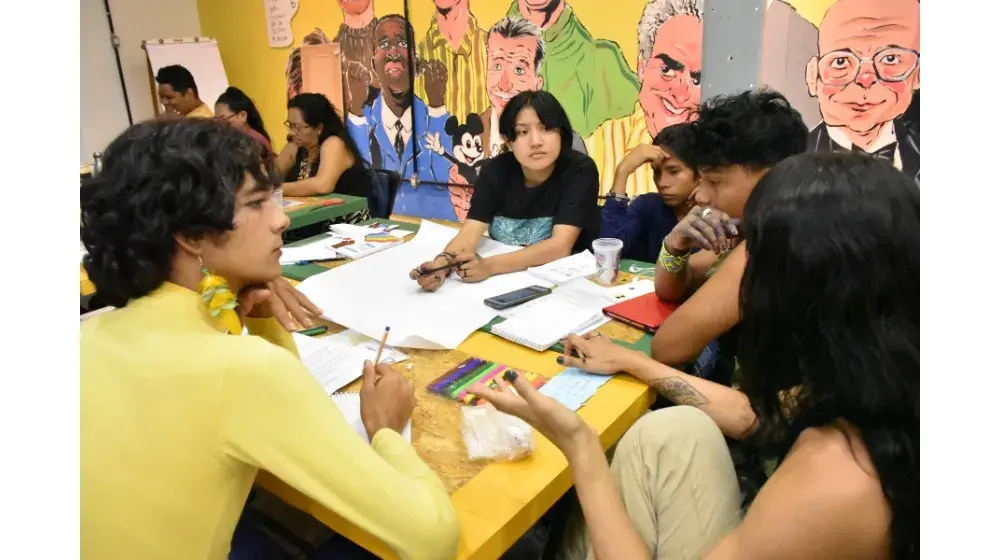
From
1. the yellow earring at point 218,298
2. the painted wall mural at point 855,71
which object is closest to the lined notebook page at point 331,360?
the yellow earring at point 218,298

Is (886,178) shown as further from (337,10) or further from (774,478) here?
(337,10)

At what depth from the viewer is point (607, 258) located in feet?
6.31

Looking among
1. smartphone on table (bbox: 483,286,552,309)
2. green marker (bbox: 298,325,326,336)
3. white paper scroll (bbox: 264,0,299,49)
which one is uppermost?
white paper scroll (bbox: 264,0,299,49)

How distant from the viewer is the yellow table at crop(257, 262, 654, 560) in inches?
38.2

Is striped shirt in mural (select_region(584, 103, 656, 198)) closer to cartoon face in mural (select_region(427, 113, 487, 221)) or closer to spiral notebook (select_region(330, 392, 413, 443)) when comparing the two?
cartoon face in mural (select_region(427, 113, 487, 221))

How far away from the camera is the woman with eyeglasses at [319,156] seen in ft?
11.2

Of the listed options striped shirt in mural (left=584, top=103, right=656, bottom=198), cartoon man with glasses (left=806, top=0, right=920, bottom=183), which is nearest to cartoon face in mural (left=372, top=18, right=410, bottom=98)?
striped shirt in mural (left=584, top=103, right=656, bottom=198)

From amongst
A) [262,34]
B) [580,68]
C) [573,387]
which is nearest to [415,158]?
[580,68]

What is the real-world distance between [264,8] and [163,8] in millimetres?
900

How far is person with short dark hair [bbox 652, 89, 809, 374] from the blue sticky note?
199 millimetres

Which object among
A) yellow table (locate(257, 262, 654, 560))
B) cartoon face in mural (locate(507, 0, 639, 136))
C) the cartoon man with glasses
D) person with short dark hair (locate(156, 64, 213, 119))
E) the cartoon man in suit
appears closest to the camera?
yellow table (locate(257, 262, 654, 560))

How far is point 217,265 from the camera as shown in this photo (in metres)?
1.07

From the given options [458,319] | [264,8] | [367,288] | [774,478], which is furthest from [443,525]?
[264,8]

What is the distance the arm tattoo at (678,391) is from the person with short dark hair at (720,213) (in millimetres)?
105
